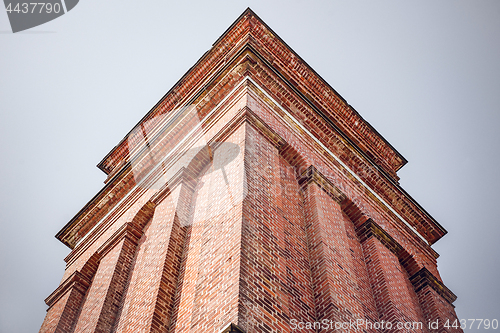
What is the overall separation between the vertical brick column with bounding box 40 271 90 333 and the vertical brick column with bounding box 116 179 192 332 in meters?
1.74

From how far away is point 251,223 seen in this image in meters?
7.47

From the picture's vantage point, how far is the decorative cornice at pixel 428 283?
11.1 m

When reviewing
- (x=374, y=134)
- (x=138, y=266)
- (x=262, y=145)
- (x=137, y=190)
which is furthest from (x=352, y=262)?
(x=374, y=134)

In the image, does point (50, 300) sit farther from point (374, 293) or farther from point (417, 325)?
point (417, 325)

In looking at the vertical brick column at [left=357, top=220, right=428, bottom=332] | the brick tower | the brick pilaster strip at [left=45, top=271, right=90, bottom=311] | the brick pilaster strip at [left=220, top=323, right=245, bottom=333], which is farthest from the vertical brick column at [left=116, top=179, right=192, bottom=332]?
the vertical brick column at [left=357, top=220, right=428, bottom=332]

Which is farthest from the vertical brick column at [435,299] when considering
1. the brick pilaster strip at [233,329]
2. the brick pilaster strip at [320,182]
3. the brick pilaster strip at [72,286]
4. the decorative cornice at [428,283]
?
the brick pilaster strip at [72,286]

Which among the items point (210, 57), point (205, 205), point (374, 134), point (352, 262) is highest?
point (210, 57)

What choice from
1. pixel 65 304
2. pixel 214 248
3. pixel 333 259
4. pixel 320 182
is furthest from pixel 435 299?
pixel 65 304

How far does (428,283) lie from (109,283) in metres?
6.59

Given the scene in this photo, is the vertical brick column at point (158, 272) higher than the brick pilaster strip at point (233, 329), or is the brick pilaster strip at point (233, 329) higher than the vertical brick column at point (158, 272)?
the vertical brick column at point (158, 272)

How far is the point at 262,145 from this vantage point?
9.65 metres

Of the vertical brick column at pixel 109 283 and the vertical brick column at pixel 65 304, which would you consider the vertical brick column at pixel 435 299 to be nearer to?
the vertical brick column at pixel 109 283

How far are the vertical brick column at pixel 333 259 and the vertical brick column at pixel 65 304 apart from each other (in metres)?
5.17

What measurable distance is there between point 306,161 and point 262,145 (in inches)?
48.3
